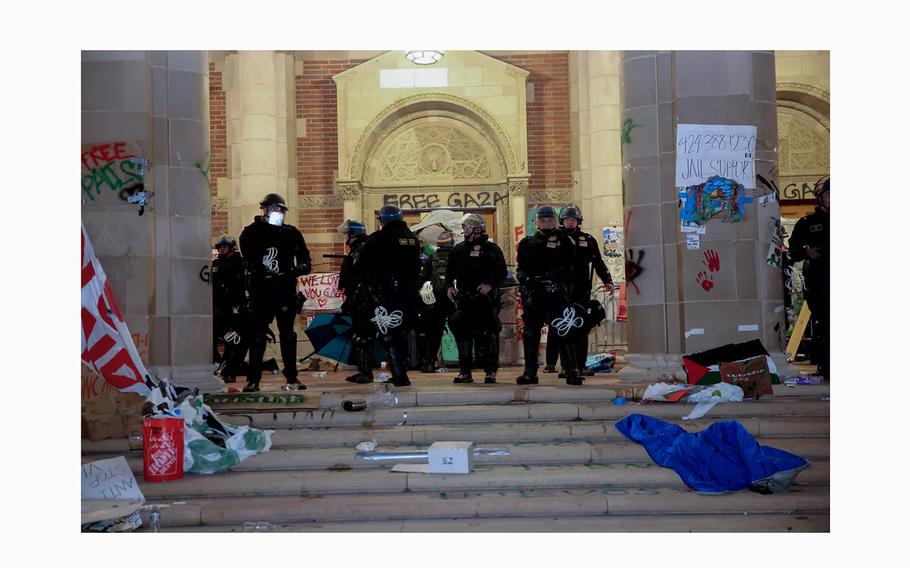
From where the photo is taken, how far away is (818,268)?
25.7ft

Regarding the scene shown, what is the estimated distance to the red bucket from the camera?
5695mm

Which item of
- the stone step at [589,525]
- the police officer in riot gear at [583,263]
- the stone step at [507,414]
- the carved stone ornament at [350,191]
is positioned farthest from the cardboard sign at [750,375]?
the carved stone ornament at [350,191]

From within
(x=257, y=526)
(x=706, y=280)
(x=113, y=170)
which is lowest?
(x=257, y=526)

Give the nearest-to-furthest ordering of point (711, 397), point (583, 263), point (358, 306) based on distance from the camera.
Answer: point (711, 397), point (358, 306), point (583, 263)

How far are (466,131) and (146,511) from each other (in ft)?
35.0

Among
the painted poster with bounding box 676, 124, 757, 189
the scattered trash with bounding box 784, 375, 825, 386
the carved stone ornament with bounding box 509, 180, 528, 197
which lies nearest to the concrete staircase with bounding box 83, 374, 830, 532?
the scattered trash with bounding box 784, 375, 825, 386

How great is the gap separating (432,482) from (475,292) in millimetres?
3089

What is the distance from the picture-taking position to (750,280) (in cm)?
759

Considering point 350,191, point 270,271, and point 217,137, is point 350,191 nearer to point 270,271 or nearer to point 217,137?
point 217,137

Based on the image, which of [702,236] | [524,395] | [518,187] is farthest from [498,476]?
[518,187]

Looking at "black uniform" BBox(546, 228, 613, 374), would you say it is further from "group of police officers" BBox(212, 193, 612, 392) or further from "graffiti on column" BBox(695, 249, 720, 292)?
"graffiti on column" BBox(695, 249, 720, 292)

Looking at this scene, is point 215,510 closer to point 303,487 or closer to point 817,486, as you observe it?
point 303,487

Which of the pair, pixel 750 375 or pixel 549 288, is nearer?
pixel 750 375
